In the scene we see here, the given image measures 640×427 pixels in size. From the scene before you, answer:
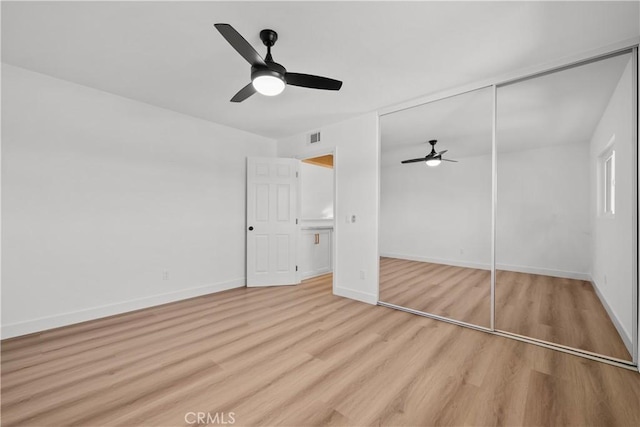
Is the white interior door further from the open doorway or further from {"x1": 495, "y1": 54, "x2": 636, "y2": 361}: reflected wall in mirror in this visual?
{"x1": 495, "y1": 54, "x2": 636, "y2": 361}: reflected wall in mirror

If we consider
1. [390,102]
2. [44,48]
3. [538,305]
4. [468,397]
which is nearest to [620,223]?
[538,305]

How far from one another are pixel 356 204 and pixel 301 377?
246 centimetres

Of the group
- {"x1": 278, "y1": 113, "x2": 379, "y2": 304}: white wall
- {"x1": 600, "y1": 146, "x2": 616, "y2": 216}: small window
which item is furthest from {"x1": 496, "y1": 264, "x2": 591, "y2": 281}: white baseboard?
{"x1": 278, "y1": 113, "x2": 379, "y2": 304}: white wall

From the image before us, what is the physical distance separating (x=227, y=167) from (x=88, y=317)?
2647 millimetres

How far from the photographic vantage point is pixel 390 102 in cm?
341

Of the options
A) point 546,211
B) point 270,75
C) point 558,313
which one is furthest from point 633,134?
point 270,75

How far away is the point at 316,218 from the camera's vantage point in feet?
19.0

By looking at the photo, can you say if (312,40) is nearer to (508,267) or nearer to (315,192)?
(315,192)

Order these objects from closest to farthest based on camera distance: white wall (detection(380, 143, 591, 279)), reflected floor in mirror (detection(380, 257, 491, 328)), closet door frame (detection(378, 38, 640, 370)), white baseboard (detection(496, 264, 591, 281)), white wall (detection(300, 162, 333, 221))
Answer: closet door frame (detection(378, 38, 640, 370)), reflected floor in mirror (detection(380, 257, 491, 328)), white wall (detection(380, 143, 591, 279)), white baseboard (detection(496, 264, 591, 281)), white wall (detection(300, 162, 333, 221))

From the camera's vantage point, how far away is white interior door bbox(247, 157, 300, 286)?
4.50 meters

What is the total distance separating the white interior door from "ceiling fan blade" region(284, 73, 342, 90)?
2.53m

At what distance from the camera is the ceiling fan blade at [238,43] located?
1561 millimetres

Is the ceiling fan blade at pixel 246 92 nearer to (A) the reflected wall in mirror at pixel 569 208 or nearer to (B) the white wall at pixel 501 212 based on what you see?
(A) the reflected wall in mirror at pixel 569 208

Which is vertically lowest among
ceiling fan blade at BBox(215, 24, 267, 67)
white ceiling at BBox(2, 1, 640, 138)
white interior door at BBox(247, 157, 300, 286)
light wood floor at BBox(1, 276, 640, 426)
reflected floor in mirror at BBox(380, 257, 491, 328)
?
light wood floor at BBox(1, 276, 640, 426)
